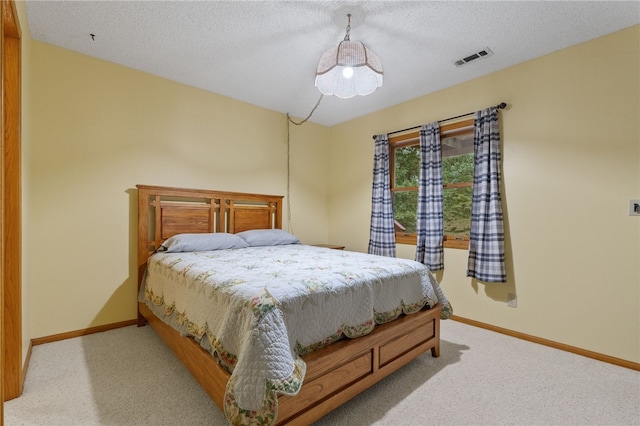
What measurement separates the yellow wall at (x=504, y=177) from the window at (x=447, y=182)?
0.79 ft

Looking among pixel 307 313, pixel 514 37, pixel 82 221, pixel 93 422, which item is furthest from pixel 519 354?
pixel 82 221

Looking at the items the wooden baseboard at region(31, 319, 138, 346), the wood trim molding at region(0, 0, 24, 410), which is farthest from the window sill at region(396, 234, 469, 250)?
the wood trim molding at region(0, 0, 24, 410)

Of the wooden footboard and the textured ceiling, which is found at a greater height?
the textured ceiling

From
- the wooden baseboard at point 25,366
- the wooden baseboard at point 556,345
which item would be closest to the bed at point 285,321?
the wooden baseboard at point 25,366

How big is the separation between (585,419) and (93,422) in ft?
8.51

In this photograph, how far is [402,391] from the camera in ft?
6.15

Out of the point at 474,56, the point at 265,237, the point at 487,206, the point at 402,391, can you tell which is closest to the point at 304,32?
the point at 474,56

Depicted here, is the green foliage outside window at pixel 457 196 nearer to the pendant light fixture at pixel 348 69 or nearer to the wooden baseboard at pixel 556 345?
the wooden baseboard at pixel 556 345

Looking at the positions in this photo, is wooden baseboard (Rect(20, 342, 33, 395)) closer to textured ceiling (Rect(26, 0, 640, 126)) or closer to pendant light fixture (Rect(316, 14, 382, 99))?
textured ceiling (Rect(26, 0, 640, 126))

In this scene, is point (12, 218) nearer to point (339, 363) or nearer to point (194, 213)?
point (194, 213)

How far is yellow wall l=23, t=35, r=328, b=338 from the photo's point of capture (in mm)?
2504

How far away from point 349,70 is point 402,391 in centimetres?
216

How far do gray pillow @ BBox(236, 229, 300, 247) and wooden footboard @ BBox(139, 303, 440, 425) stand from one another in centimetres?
122

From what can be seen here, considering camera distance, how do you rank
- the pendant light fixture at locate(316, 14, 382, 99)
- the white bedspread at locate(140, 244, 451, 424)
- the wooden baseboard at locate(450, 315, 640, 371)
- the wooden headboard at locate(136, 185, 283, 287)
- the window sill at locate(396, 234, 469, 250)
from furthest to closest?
the window sill at locate(396, 234, 469, 250) < the wooden headboard at locate(136, 185, 283, 287) < the wooden baseboard at locate(450, 315, 640, 371) < the pendant light fixture at locate(316, 14, 382, 99) < the white bedspread at locate(140, 244, 451, 424)
